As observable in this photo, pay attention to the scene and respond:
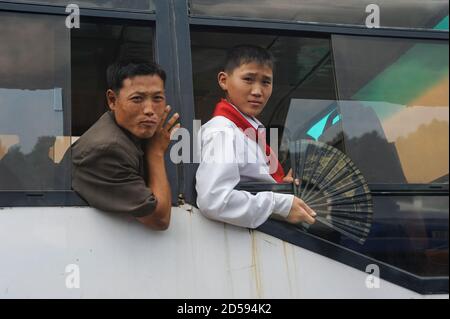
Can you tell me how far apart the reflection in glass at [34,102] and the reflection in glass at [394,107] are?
1.11m

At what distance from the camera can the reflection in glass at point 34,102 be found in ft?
6.93

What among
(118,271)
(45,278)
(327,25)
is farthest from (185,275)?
(327,25)

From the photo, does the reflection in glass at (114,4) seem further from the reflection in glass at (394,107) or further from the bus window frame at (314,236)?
the reflection in glass at (394,107)

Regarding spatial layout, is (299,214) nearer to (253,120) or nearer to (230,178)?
(230,178)

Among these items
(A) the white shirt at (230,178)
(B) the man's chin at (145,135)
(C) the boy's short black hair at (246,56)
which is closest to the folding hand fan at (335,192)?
(A) the white shirt at (230,178)

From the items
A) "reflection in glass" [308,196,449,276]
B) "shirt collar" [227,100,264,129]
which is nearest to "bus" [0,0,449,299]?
"reflection in glass" [308,196,449,276]

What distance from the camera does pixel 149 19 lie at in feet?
7.48

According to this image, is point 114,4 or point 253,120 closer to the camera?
point 114,4

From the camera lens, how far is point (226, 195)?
2102 mm

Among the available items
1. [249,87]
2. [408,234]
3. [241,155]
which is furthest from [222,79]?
[408,234]

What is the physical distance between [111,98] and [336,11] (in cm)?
101

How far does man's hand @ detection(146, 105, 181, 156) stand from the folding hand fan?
506 millimetres

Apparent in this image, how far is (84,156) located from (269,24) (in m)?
0.91

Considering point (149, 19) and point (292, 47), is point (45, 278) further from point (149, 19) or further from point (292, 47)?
point (292, 47)
